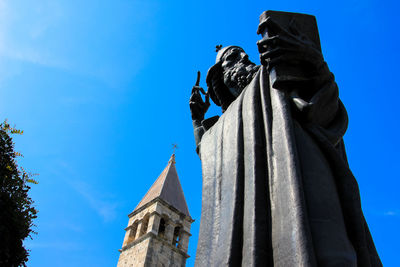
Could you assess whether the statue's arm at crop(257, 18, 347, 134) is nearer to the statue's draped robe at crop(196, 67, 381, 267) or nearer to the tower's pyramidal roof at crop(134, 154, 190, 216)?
the statue's draped robe at crop(196, 67, 381, 267)

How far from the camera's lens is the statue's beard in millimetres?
2678

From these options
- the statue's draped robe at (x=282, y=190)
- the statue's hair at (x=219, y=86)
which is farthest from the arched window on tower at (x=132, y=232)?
the statue's draped robe at (x=282, y=190)

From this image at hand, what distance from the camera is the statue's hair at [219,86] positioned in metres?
2.96

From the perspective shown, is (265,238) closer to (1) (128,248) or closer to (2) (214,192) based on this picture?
(2) (214,192)

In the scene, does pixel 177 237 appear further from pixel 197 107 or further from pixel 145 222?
pixel 197 107

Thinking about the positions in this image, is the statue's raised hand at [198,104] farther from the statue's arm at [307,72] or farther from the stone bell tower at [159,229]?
the stone bell tower at [159,229]

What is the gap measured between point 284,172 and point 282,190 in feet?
0.28

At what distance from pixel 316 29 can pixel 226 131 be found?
89 cm

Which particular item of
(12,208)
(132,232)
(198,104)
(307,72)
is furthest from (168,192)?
(307,72)

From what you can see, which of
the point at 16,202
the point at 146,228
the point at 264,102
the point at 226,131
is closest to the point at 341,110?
the point at 264,102

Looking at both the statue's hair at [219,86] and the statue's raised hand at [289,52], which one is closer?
the statue's raised hand at [289,52]

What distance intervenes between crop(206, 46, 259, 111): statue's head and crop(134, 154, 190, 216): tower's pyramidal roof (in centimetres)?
3254

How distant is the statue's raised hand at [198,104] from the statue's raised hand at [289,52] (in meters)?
1.00

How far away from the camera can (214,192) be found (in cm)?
206
